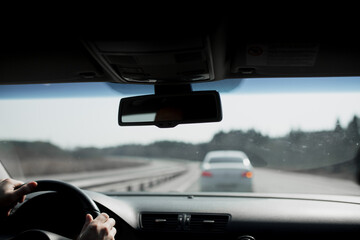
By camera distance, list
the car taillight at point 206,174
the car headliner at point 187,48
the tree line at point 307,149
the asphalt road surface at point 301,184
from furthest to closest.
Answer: the car taillight at point 206,174 < the asphalt road surface at point 301,184 < the tree line at point 307,149 < the car headliner at point 187,48

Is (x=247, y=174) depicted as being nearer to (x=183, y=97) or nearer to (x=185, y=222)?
Answer: (x=185, y=222)

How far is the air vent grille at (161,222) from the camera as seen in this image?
3.68m

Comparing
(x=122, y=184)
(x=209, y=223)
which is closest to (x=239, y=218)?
(x=209, y=223)

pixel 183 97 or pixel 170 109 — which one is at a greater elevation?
pixel 183 97

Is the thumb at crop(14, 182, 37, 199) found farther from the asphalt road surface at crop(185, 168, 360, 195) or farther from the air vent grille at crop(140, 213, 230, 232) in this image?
the asphalt road surface at crop(185, 168, 360, 195)

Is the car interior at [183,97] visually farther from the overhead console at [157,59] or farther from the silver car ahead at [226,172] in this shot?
the silver car ahead at [226,172]

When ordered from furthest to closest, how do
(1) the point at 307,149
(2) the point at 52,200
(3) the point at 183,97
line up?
(1) the point at 307,149 → (3) the point at 183,97 → (2) the point at 52,200

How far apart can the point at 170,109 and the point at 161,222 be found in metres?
1.21

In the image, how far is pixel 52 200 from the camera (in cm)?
284

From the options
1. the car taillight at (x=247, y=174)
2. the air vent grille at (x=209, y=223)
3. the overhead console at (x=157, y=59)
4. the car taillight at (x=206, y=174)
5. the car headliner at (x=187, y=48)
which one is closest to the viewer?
the car headliner at (x=187, y=48)

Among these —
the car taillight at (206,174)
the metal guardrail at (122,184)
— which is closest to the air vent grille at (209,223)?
the car taillight at (206,174)

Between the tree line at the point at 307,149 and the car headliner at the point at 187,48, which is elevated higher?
the car headliner at the point at 187,48

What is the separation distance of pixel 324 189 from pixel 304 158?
0.53 m

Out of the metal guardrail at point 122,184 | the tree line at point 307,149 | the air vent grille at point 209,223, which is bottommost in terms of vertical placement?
the metal guardrail at point 122,184
